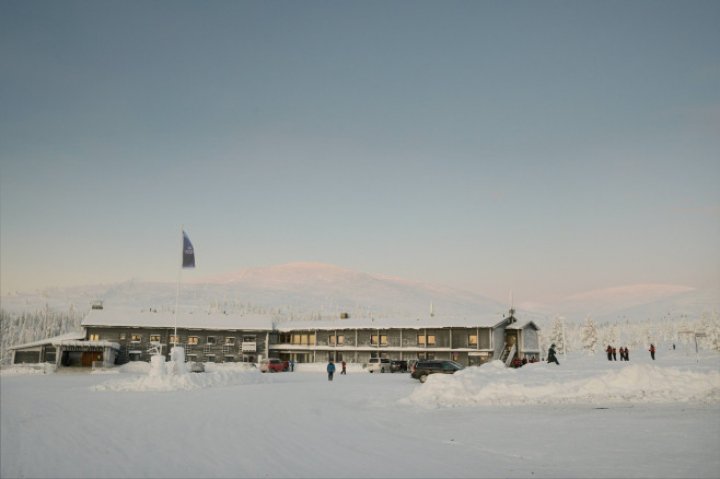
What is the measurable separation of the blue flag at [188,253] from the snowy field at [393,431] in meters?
11.5

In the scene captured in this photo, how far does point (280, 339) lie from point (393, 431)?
65.9m

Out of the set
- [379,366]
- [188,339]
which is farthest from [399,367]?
[188,339]

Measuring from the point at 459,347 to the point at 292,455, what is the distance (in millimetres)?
56687

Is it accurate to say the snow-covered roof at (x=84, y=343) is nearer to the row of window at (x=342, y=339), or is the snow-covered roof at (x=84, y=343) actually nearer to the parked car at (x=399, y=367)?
the row of window at (x=342, y=339)

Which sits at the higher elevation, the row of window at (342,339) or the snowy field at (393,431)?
the row of window at (342,339)

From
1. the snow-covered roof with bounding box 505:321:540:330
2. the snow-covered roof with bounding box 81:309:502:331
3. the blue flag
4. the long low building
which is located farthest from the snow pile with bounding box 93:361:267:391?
the snow-covered roof with bounding box 505:321:540:330

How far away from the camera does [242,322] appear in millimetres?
79125

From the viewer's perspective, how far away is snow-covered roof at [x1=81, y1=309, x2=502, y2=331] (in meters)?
68.9

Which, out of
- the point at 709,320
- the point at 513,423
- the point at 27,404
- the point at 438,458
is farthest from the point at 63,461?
the point at 709,320

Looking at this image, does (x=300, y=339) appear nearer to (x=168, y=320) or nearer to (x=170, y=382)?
(x=168, y=320)

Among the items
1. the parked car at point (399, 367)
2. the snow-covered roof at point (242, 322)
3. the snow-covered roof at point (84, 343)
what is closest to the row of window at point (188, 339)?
the snow-covered roof at point (242, 322)

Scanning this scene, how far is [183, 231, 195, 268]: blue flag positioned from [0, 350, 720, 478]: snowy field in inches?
452

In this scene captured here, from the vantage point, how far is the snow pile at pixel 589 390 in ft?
70.6

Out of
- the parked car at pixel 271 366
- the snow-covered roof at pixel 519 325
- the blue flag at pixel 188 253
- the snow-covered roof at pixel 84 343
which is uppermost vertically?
the blue flag at pixel 188 253
